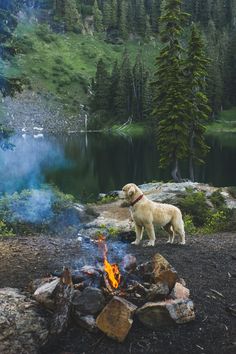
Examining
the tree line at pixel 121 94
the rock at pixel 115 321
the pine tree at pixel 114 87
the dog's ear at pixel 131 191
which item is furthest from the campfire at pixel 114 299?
the pine tree at pixel 114 87

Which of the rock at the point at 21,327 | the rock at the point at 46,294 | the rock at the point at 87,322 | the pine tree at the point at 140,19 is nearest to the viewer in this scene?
the rock at the point at 21,327

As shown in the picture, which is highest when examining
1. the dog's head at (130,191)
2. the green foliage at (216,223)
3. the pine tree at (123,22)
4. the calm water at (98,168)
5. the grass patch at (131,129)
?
the pine tree at (123,22)

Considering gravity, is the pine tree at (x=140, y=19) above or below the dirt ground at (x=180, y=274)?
above

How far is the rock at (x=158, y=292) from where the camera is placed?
8875mm

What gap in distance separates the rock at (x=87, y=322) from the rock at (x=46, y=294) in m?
0.49

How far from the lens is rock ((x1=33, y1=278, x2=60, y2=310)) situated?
8469mm

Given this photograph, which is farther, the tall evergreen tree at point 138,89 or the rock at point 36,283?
the tall evergreen tree at point 138,89

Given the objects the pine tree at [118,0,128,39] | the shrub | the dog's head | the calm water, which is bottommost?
the calm water

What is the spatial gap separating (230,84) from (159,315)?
11757cm

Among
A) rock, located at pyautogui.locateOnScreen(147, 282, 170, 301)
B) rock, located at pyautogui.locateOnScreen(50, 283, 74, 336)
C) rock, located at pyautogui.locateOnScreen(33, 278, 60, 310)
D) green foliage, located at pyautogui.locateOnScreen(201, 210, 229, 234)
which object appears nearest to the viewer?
rock, located at pyautogui.locateOnScreen(50, 283, 74, 336)

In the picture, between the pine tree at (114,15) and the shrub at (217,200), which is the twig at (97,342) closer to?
the shrub at (217,200)

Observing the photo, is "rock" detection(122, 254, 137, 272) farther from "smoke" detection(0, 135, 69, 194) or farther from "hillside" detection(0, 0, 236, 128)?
"hillside" detection(0, 0, 236, 128)

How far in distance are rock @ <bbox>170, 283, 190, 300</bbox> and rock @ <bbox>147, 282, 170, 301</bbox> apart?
186mm

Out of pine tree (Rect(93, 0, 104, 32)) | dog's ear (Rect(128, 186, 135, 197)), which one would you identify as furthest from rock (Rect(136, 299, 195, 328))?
pine tree (Rect(93, 0, 104, 32))
